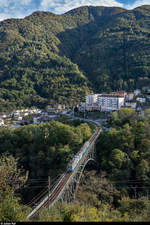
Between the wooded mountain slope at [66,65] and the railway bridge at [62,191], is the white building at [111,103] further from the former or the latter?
the railway bridge at [62,191]

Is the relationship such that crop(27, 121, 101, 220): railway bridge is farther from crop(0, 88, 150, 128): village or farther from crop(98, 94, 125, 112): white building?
crop(0, 88, 150, 128): village

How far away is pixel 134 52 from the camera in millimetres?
89562

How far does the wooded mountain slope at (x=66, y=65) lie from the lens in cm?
7125

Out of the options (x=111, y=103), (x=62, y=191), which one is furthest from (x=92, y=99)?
(x=62, y=191)

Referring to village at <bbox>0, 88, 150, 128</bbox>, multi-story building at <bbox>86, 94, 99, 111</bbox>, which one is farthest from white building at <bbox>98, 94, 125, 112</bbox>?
multi-story building at <bbox>86, 94, 99, 111</bbox>

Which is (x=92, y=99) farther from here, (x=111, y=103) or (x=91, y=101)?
(x=111, y=103)

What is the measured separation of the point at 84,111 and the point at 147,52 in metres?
54.7

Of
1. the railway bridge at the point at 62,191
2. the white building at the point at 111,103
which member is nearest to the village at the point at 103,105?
the white building at the point at 111,103

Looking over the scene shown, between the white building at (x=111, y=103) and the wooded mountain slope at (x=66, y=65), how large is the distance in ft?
61.9

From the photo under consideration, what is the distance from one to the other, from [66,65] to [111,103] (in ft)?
184

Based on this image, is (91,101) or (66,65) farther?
(66,65)

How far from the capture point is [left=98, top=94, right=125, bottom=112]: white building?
4544 cm

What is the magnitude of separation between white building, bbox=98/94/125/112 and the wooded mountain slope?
1885cm

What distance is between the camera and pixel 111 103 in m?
46.3
